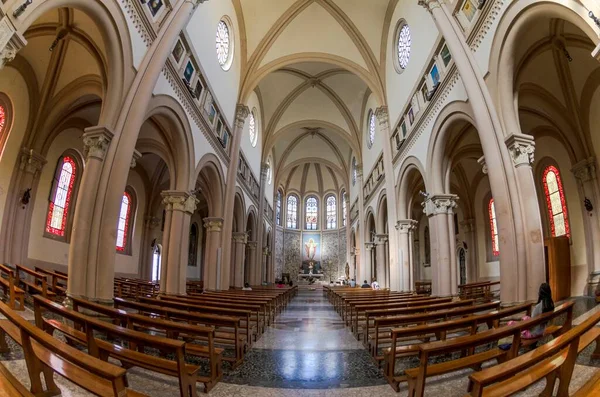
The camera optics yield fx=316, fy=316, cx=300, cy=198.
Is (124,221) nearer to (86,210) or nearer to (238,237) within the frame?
(238,237)

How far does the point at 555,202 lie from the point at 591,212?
6.11ft

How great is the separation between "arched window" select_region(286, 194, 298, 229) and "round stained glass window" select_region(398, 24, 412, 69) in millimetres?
24681

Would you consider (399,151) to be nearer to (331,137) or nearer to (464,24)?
(464,24)

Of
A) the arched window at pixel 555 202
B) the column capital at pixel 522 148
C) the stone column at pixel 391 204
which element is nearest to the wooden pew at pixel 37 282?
the column capital at pixel 522 148

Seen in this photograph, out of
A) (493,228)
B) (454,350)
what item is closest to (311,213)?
(493,228)

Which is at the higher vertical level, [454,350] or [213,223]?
[213,223]

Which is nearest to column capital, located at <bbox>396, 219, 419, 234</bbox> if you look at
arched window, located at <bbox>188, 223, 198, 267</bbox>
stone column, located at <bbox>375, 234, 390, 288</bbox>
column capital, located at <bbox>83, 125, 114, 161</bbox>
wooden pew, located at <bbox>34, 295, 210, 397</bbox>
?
stone column, located at <bbox>375, 234, 390, 288</bbox>

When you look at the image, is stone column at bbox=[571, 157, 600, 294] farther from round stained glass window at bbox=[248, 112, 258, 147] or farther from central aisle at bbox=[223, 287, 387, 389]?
round stained glass window at bbox=[248, 112, 258, 147]

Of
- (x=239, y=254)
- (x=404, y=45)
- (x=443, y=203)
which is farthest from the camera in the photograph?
(x=239, y=254)

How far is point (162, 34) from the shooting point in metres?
8.56

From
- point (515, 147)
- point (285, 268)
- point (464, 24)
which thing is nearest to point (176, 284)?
point (515, 147)

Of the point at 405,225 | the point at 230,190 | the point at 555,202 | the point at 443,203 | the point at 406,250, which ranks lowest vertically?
the point at 406,250

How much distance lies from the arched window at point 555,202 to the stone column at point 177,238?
44.3 ft

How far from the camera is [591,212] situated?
10.2 meters
